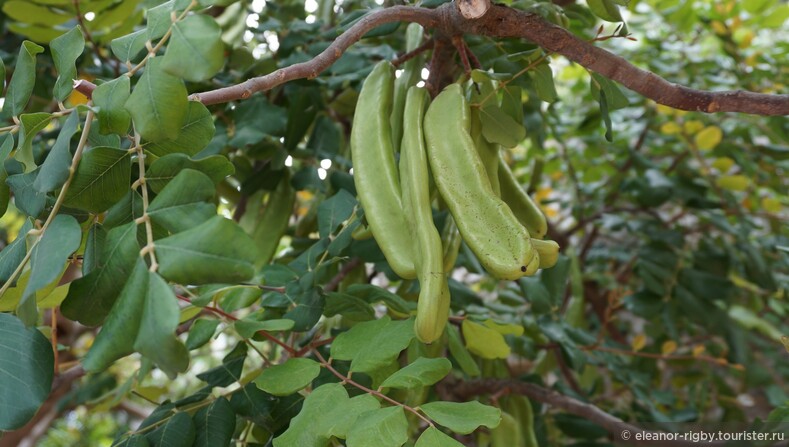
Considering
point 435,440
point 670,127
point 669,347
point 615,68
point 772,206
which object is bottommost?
point 669,347

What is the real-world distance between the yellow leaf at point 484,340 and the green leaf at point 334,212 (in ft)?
0.75

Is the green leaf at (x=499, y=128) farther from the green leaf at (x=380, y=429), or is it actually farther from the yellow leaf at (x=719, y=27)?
the yellow leaf at (x=719, y=27)

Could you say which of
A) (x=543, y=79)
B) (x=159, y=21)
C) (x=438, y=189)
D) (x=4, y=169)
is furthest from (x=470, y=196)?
(x=4, y=169)

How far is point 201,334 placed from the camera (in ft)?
2.52

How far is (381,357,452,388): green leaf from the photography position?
0.72 meters

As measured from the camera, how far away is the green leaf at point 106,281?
625 millimetres

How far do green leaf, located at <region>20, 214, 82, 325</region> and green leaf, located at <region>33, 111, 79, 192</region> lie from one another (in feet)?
0.11

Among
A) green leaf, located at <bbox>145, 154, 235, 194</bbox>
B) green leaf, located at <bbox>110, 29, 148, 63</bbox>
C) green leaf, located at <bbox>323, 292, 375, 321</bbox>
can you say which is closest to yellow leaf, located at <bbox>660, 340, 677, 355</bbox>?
green leaf, located at <bbox>323, 292, 375, 321</bbox>

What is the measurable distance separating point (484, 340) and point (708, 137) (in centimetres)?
102

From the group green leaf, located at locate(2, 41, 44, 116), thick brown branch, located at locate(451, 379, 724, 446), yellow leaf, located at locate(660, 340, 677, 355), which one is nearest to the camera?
green leaf, located at locate(2, 41, 44, 116)

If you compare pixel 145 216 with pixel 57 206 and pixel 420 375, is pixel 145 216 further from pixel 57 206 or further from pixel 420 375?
pixel 420 375

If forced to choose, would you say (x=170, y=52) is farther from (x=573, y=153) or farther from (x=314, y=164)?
(x=573, y=153)

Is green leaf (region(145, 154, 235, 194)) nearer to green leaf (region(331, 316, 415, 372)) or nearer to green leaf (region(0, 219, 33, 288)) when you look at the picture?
green leaf (region(0, 219, 33, 288))

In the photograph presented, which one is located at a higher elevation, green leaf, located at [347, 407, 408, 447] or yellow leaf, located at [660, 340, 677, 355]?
green leaf, located at [347, 407, 408, 447]
